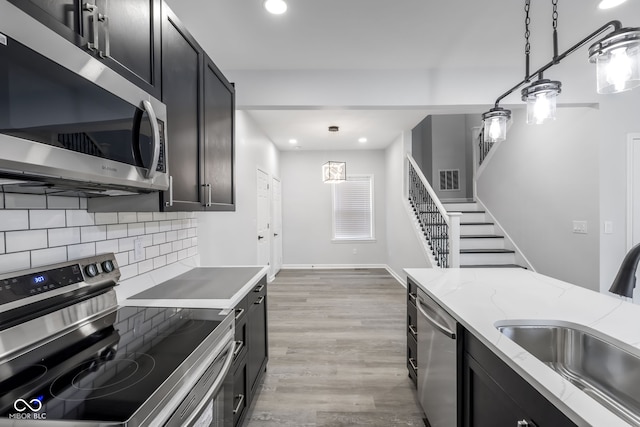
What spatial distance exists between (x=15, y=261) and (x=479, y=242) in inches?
199

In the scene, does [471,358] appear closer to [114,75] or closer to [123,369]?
[123,369]

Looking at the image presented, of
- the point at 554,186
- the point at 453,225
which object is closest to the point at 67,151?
the point at 453,225

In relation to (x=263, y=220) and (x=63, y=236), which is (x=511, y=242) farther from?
(x=63, y=236)

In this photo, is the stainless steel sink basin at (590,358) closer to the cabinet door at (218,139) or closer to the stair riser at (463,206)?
the cabinet door at (218,139)

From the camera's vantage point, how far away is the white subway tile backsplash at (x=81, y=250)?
129 centimetres

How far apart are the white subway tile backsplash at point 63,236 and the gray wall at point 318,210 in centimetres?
547

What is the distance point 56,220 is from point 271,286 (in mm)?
4234

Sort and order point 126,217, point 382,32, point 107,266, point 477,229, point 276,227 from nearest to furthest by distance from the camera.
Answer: point 107,266, point 126,217, point 382,32, point 477,229, point 276,227

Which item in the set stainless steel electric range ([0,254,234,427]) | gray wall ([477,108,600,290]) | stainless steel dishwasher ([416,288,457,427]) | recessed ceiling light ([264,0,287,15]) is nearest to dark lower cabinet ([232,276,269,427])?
stainless steel electric range ([0,254,234,427])

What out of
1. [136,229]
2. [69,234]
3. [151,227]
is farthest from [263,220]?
[69,234]

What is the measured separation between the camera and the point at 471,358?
50.7 inches

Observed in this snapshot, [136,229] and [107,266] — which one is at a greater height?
[136,229]

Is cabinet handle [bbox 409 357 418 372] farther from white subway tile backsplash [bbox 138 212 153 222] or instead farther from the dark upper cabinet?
the dark upper cabinet

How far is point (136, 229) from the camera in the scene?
67.3 inches
